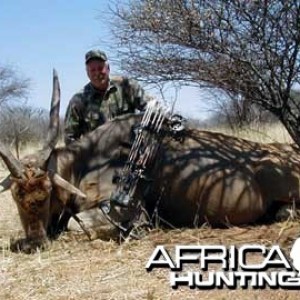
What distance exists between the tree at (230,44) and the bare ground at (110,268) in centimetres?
114

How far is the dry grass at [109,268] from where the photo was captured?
3.06 metres

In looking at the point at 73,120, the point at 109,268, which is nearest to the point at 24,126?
the point at 73,120

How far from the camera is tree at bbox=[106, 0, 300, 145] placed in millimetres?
4602

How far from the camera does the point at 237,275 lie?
124 inches

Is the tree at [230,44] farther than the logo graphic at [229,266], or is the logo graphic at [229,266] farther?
the tree at [230,44]

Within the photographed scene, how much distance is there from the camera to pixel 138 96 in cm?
521

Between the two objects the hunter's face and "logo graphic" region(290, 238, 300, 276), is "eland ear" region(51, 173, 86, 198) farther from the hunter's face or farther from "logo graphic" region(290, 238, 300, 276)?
"logo graphic" region(290, 238, 300, 276)

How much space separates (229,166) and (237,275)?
5.31ft

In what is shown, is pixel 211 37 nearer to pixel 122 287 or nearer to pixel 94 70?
pixel 94 70

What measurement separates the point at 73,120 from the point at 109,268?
2.06m

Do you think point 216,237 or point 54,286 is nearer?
point 54,286

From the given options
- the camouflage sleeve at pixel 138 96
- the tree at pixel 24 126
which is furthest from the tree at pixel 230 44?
the tree at pixel 24 126

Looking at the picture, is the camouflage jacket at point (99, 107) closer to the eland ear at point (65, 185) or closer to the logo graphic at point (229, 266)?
the eland ear at point (65, 185)

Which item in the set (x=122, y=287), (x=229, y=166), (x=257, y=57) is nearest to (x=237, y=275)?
(x=122, y=287)
